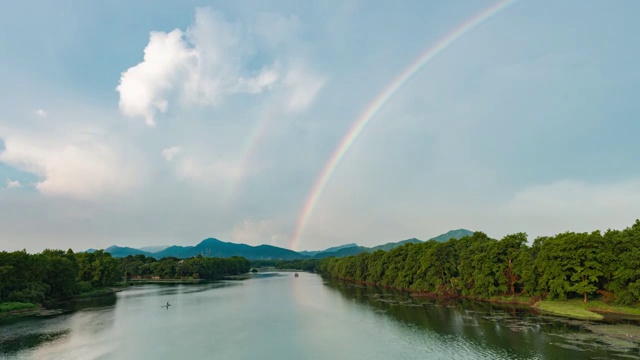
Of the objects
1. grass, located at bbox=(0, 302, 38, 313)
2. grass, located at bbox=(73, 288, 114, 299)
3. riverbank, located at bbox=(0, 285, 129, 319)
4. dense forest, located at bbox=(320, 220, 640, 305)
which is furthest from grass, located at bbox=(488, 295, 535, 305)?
grass, located at bbox=(73, 288, 114, 299)

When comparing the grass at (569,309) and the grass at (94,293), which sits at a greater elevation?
the grass at (94,293)

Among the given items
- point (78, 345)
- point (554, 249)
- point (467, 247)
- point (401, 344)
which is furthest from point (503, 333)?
point (78, 345)

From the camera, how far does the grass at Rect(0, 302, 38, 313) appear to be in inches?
2210

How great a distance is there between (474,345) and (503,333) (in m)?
6.17

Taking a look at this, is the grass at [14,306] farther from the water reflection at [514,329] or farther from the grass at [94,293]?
the water reflection at [514,329]

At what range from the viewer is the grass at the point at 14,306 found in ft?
184

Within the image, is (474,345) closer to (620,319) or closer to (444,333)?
(444,333)

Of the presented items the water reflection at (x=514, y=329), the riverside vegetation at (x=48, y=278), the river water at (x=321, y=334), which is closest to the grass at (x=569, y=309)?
the water reflection at (x=514, y=329)

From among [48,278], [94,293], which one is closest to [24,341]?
[48,278]

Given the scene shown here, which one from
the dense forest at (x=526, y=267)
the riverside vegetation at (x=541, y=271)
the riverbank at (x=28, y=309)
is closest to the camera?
the riverside vegetation at (x=541, y=271)

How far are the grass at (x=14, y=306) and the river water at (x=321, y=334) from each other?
304 inches

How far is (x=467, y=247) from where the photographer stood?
73500mm

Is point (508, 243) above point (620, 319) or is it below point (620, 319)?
above

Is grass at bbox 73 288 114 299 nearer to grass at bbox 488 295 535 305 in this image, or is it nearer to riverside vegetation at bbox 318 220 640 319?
riverside vegetation at bbox 318 220 640 319
